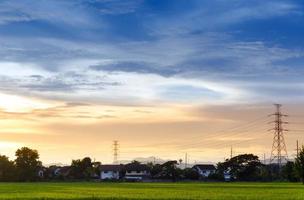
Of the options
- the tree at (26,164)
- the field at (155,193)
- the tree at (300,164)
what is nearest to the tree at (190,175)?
the tree at (26,164)

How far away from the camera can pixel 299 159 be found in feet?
399

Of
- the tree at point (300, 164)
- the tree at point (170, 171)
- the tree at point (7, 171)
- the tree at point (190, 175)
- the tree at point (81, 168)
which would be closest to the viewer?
the tree at point (300, 164)

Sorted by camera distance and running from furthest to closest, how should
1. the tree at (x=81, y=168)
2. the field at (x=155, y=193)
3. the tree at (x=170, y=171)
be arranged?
the tree at (x=81, y=168) < the tree at (x=170, y=171) < the field at (x=155, y=193)

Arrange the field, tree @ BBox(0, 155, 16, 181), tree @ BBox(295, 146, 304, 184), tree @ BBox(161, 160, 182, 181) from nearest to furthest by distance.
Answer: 1. the field
2. tree @ BBox(295, 146, 304, 184)
3. tree @ BBox(0, 155, 16, 181)
4. tree @ BBox(161, 160, 182, 181)

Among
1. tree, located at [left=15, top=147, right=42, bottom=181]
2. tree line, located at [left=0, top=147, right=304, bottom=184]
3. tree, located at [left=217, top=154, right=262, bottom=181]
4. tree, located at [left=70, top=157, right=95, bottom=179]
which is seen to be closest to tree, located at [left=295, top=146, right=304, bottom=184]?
tree line, located at [left=0, top=147, right=304, bottom=184]

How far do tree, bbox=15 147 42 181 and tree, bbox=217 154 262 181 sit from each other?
5669 centimetres

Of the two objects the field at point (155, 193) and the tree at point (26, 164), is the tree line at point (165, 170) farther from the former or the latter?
the field at point (155, 193)

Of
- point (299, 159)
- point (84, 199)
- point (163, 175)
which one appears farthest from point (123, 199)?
point (163, 175)

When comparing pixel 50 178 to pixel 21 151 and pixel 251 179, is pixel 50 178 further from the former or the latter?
pixel 251 179

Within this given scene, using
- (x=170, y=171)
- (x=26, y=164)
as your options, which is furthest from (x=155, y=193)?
(x=170, y=171)

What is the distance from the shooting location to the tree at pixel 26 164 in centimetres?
16862

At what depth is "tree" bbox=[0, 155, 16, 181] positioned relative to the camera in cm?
16800

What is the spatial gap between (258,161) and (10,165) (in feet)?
243

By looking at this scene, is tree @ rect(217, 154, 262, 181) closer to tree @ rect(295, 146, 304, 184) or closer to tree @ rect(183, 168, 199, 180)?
A: tree @ rect(183, 168, 199, 180)
